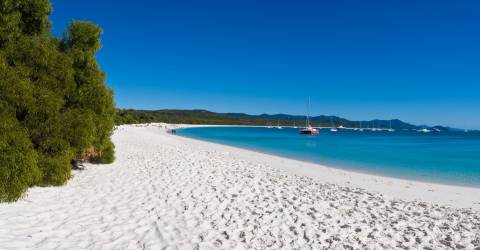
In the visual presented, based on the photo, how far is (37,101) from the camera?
9.58 metres

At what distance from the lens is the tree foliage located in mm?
8414

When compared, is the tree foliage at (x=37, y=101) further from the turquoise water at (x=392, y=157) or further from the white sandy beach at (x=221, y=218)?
the turquoise water at (x=392, y=157)

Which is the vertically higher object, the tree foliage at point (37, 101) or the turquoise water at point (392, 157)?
the tree foliage at point (37, 101)

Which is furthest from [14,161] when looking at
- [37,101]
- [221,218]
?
[221,218]

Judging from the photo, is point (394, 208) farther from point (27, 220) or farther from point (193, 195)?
point (27, 220)

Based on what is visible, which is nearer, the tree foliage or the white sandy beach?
the white sandy beach

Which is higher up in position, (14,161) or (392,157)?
(14,161)

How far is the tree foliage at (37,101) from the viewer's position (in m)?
8.41

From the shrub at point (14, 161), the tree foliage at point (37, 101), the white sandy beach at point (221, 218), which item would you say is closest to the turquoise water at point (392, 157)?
the white sandy beach at point (221, 218)

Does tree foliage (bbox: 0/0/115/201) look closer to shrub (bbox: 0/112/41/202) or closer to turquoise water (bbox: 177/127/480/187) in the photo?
shrub (bbox: 0/112/41/202)

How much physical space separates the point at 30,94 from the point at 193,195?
5.35 meters

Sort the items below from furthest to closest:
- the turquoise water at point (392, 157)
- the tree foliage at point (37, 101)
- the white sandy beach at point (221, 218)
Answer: the turquoise water at point (392, 157), the tree foliage at point (37, 101), the white sandy beach at point (221, 218)

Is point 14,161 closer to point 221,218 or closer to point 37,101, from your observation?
point 37,101

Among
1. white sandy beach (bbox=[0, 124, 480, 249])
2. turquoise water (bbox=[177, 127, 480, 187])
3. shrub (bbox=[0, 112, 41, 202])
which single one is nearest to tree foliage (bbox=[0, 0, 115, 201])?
shrub (bbox=[0, 112, 41, 202])
